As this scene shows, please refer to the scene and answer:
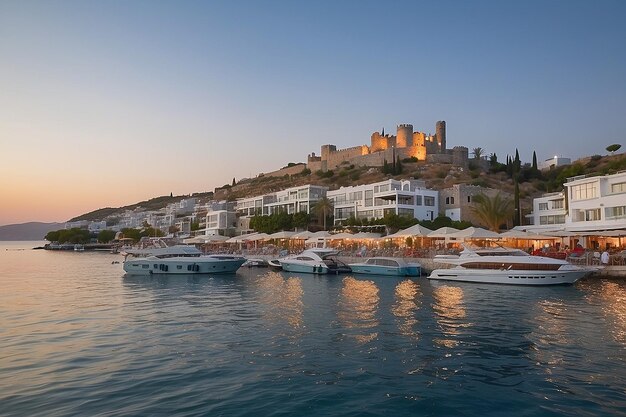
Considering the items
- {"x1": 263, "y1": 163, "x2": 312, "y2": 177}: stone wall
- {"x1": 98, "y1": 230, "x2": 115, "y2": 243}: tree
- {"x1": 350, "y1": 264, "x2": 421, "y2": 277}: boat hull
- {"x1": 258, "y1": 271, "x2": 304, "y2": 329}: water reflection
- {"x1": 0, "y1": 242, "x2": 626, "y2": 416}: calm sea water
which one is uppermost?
{"x1": 263, "y1": 163, "x2": 312, "y2": 177}: stone wall

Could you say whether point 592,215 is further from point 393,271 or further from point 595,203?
point 393,271

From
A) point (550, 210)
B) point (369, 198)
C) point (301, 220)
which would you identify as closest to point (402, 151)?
point (369, 198)

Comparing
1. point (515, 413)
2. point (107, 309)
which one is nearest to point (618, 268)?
point (515, 413)

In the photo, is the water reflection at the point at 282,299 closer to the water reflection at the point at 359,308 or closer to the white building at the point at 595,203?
the water reflection at the point at 359,308

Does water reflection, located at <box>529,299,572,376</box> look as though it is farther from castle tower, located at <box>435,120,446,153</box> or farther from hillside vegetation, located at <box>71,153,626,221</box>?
castle tower, located at <box>435,120,446,153</box>

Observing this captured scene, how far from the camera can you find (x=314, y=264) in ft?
143

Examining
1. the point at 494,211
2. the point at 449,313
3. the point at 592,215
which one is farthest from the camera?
the point at 494,211

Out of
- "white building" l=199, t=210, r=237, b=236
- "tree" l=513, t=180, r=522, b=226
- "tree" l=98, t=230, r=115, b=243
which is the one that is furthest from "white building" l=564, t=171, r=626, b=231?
"tree" l=98, t=230, r=115, b=243

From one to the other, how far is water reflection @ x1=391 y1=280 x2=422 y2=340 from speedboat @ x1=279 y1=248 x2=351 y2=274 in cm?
977

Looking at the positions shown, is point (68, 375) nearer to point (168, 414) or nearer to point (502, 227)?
point (168, 414)

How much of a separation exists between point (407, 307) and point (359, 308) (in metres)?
2.49

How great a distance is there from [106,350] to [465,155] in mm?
117015

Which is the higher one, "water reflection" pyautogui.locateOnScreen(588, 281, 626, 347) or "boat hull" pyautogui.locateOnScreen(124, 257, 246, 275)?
"boat hull" pyautogui.locateOnScreen(124, 257, 246, 275)

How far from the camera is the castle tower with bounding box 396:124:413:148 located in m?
130
